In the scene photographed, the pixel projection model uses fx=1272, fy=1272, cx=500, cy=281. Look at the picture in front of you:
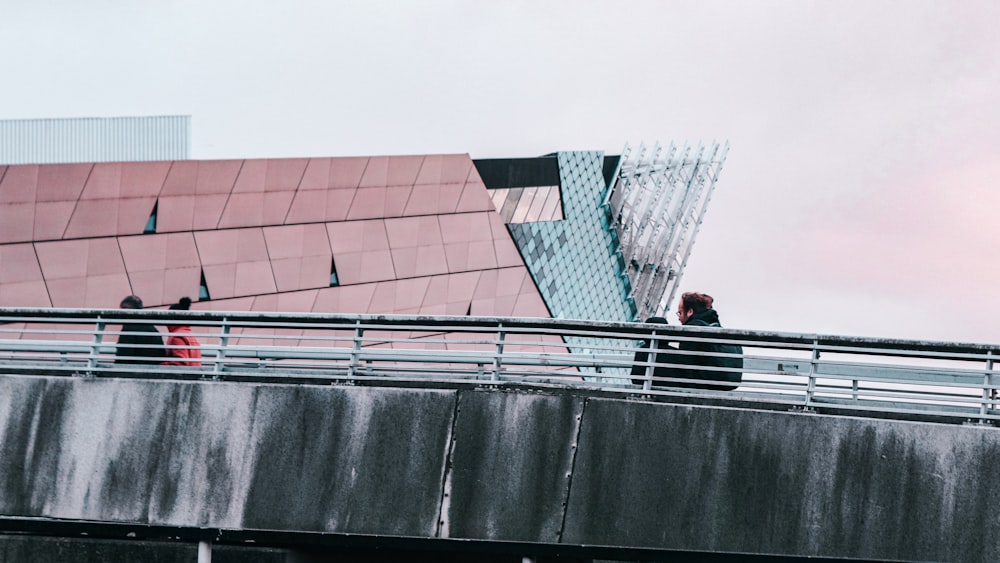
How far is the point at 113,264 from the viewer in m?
27.3

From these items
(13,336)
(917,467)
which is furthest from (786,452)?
(13,336)

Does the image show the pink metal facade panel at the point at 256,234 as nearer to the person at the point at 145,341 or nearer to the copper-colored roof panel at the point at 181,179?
→ the copper-colored roof panel at the point at 181,179

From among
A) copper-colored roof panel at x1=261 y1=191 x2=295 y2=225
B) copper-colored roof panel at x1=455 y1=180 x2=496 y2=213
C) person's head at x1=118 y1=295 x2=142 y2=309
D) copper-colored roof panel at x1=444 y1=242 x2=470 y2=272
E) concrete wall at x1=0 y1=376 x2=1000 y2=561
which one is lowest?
concrete wall at x1=0 y1=376 x2=1000 y2=561

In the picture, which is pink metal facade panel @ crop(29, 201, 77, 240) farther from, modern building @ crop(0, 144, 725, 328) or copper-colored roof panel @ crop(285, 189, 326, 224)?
copper-colored roof panel @ crop(285, 189, 326, 224)

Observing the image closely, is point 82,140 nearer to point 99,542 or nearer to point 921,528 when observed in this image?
point 99,542

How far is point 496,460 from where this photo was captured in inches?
407

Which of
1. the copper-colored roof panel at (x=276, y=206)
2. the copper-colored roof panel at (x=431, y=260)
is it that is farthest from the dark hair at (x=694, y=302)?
the copper-colored roof panel at (x=431, y=260)

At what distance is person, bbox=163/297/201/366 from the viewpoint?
439 inches

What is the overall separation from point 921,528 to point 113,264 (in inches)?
830

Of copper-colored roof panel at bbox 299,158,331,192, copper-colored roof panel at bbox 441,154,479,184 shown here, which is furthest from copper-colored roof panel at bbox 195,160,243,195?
copper-colored roof panel at bbox 441,154,479,184

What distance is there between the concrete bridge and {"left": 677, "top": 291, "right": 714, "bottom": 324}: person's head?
668 millimetres

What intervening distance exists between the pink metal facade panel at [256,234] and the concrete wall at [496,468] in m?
12.8

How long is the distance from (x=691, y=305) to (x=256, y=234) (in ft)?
64.5

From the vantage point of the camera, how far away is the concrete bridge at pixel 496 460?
9.93 metres
